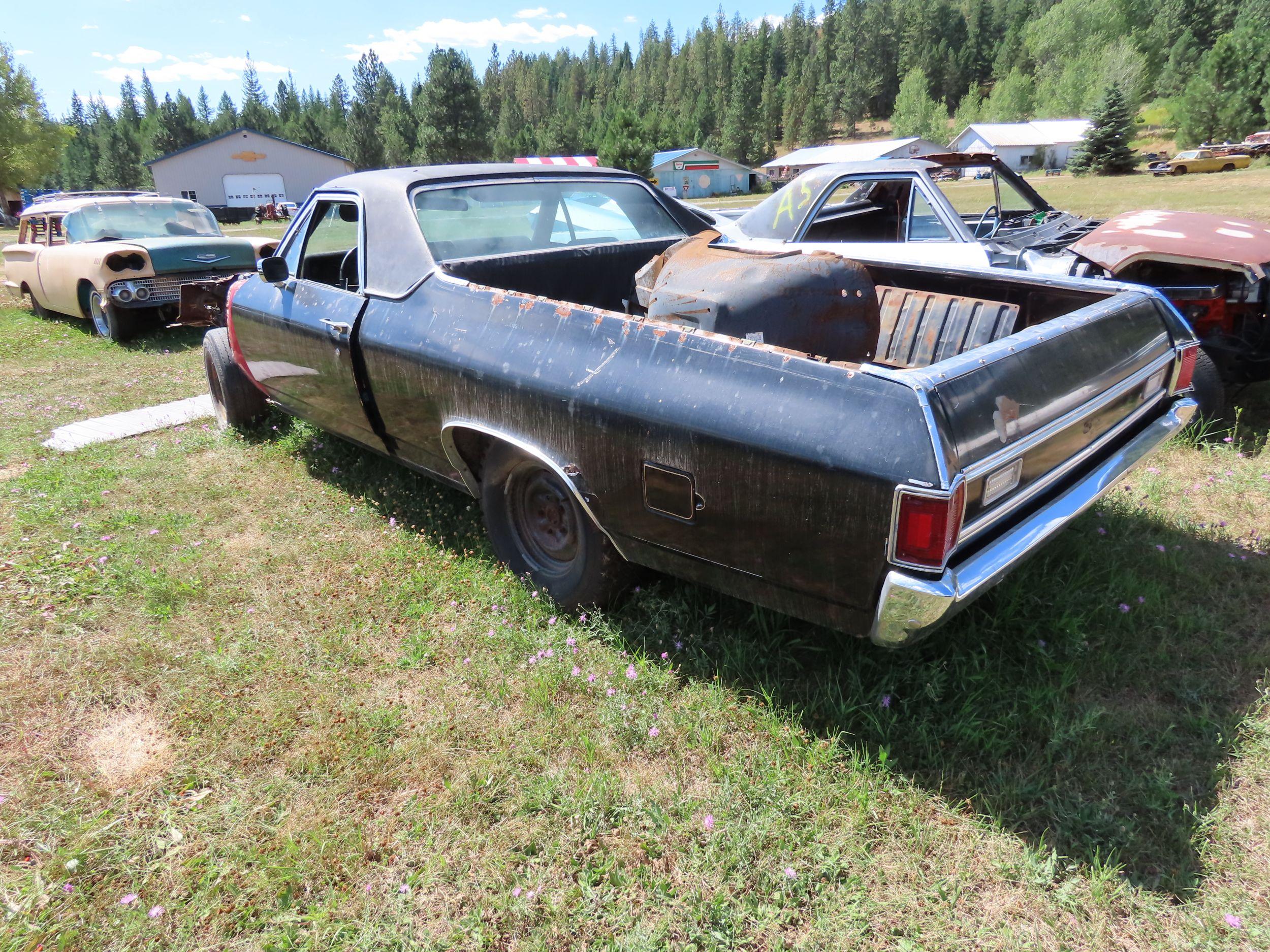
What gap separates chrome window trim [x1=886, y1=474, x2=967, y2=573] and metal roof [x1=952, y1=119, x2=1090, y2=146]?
6807cm

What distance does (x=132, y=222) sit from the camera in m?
8.77

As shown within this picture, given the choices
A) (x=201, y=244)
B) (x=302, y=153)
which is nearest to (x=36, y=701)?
(x=201, y=244)

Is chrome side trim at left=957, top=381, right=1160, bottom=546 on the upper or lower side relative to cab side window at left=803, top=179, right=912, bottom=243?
lower

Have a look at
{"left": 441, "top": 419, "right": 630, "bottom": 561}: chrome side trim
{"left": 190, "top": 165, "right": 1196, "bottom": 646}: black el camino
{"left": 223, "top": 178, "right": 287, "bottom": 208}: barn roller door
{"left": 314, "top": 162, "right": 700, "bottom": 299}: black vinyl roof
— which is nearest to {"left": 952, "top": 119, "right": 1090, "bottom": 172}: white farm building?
{"left": 223, "top": 178, "right": 287, "bottom": 208}: barn roller door

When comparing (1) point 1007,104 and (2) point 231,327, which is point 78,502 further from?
(1) point 1007,104

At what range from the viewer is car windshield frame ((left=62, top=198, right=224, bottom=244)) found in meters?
8.70

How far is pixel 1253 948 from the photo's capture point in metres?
1.67

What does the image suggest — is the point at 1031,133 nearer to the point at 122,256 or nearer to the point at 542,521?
the point at 122,256

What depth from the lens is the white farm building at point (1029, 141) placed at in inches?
2377

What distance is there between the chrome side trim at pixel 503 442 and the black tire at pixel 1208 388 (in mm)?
3562

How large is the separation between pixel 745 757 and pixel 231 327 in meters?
3.73

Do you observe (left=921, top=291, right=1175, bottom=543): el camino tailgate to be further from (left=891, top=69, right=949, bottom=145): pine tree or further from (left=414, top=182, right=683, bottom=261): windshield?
(left=891, top=69, right=949, bottom=145): pine tree

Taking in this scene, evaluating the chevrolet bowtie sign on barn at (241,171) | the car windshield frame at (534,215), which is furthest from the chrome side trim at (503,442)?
the chevrolet bowtie sign on barn at (241,171)

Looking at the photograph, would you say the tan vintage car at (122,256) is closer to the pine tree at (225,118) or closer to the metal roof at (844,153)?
the metal roof at (844,153)
